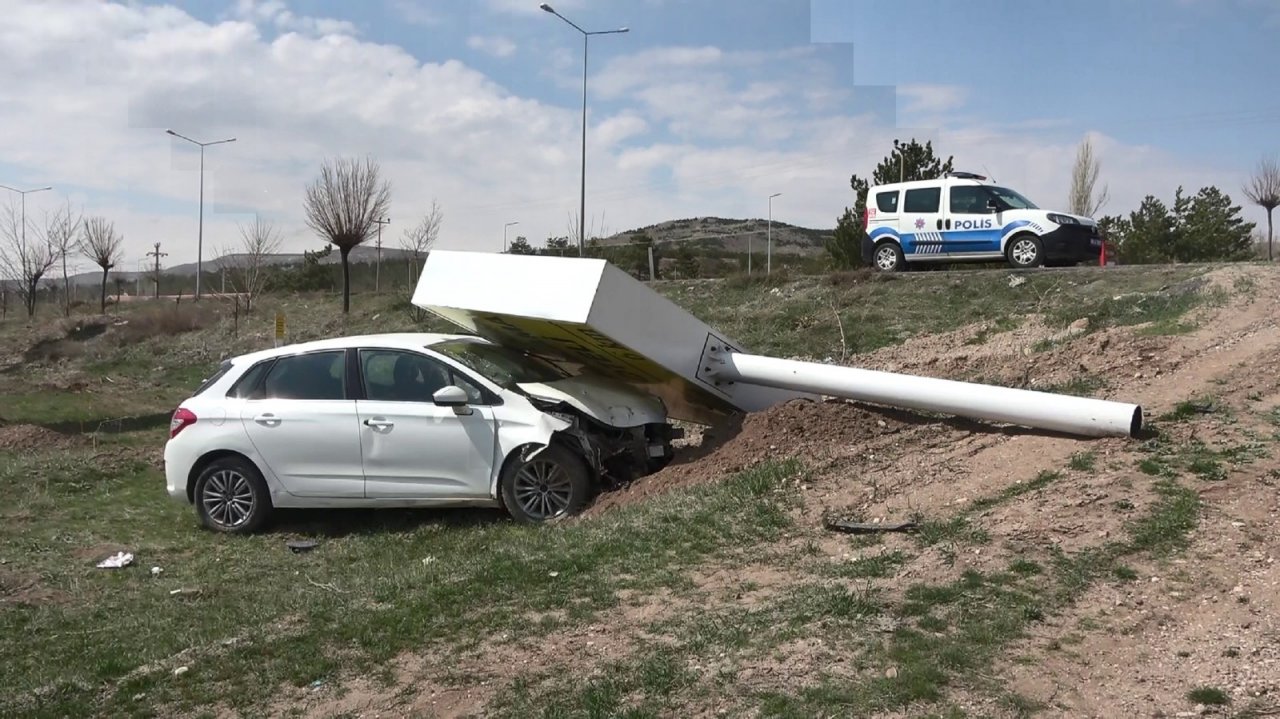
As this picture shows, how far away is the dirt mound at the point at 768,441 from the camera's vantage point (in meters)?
6.89

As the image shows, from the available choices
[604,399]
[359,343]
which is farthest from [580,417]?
[359,343]

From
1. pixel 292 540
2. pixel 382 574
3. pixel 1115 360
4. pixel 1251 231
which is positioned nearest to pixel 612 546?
pixel 382 574

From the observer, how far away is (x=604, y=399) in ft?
24.4

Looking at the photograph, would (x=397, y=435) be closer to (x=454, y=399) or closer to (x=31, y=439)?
(x=454, y=399)

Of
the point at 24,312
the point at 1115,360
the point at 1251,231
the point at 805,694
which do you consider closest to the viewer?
the point at 805,694

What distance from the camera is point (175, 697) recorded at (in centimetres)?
420

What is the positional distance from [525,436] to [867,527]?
2596 millimetres

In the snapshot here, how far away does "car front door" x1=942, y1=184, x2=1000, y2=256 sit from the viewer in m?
16.0

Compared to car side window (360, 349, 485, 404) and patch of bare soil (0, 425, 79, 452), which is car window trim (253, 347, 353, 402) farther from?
patch of bare soil (0, 425, 79, 452)

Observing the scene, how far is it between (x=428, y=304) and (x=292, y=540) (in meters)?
2.11

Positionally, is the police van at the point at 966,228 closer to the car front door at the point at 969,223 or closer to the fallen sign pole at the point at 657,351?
the car front door at the point at 969,223

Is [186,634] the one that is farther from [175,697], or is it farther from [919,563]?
[919,563]

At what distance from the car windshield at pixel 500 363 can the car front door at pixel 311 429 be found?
32.4 inches

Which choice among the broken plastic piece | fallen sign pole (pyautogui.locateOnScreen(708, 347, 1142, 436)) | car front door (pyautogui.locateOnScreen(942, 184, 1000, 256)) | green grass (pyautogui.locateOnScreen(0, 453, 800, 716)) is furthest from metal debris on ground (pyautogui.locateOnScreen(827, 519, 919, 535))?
car front door (pyautogui.locateOnScreen(942, 184, 1000, 256))
